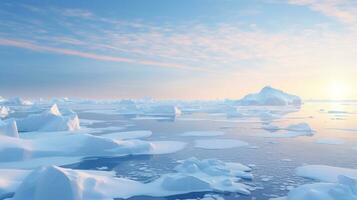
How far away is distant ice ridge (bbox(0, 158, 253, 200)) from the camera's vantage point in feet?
25.0

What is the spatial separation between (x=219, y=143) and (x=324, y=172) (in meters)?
7.54

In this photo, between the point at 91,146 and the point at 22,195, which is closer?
the point at 22,195

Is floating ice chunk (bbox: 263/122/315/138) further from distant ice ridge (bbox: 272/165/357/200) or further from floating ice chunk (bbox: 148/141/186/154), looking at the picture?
distant ice ridge (bbox: 272/165/357/200)

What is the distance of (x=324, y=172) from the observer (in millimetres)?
11266

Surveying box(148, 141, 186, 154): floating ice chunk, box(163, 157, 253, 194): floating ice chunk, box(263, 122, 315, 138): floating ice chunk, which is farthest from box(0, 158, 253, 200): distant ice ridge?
box(263, 122, 315, 138): floating ice chunk

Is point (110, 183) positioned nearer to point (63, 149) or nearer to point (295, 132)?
point (63, 149)

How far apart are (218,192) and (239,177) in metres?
1.89

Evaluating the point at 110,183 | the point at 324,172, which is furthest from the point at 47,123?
the point at 324,172

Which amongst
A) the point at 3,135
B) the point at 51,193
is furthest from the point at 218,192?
the point at 3,135

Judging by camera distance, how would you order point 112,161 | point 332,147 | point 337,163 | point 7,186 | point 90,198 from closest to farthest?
point 90,198 → point 7,186 → point 337,163 → point 112,161 → point 332,147

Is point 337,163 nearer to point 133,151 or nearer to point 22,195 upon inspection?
point 133,151

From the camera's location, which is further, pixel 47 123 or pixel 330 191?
pixel 47 123

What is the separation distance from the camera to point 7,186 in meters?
8.77

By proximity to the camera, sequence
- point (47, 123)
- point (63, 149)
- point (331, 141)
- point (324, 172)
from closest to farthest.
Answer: point (324, 172), point (63, 149), point (331, 141), point (47, 123)
